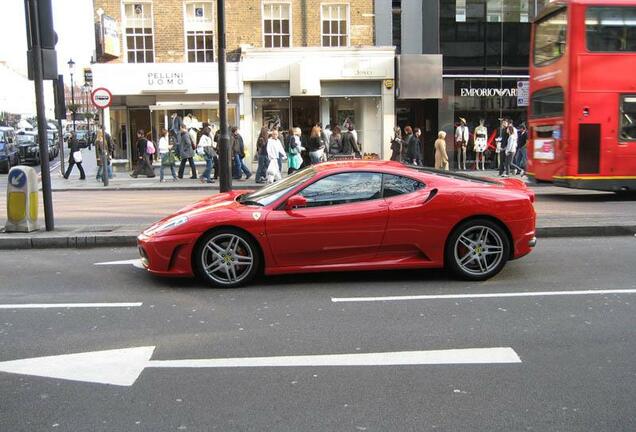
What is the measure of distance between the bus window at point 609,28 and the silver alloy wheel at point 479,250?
26.3 ft

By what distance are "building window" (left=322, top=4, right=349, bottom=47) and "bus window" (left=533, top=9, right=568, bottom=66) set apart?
10.2 metres

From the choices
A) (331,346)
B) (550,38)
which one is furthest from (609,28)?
(331,346)

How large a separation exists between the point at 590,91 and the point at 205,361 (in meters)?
11.4

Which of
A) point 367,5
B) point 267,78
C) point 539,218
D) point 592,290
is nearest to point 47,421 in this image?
point 592,290

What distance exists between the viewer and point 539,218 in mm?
10938

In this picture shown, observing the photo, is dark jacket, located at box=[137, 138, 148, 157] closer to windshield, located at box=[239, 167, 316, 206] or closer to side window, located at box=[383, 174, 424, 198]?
windshield, located at box=[239, 167, 316, 206]

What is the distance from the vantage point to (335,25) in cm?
2384

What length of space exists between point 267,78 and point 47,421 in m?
20.6

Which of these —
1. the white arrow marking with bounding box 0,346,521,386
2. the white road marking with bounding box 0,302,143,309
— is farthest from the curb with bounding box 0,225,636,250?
the white arrow marking with bounding box 0,346,521,386

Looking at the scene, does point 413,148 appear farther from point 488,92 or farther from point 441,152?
point 488,92

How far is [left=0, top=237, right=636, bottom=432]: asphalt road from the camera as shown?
12.2ft

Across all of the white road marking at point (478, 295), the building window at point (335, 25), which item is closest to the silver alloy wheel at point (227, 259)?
the white road marking at point (478, 295)

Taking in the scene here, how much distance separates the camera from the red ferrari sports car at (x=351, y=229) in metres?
6.61

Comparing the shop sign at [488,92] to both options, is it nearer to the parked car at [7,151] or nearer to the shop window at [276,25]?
the shop window at [276,25]
